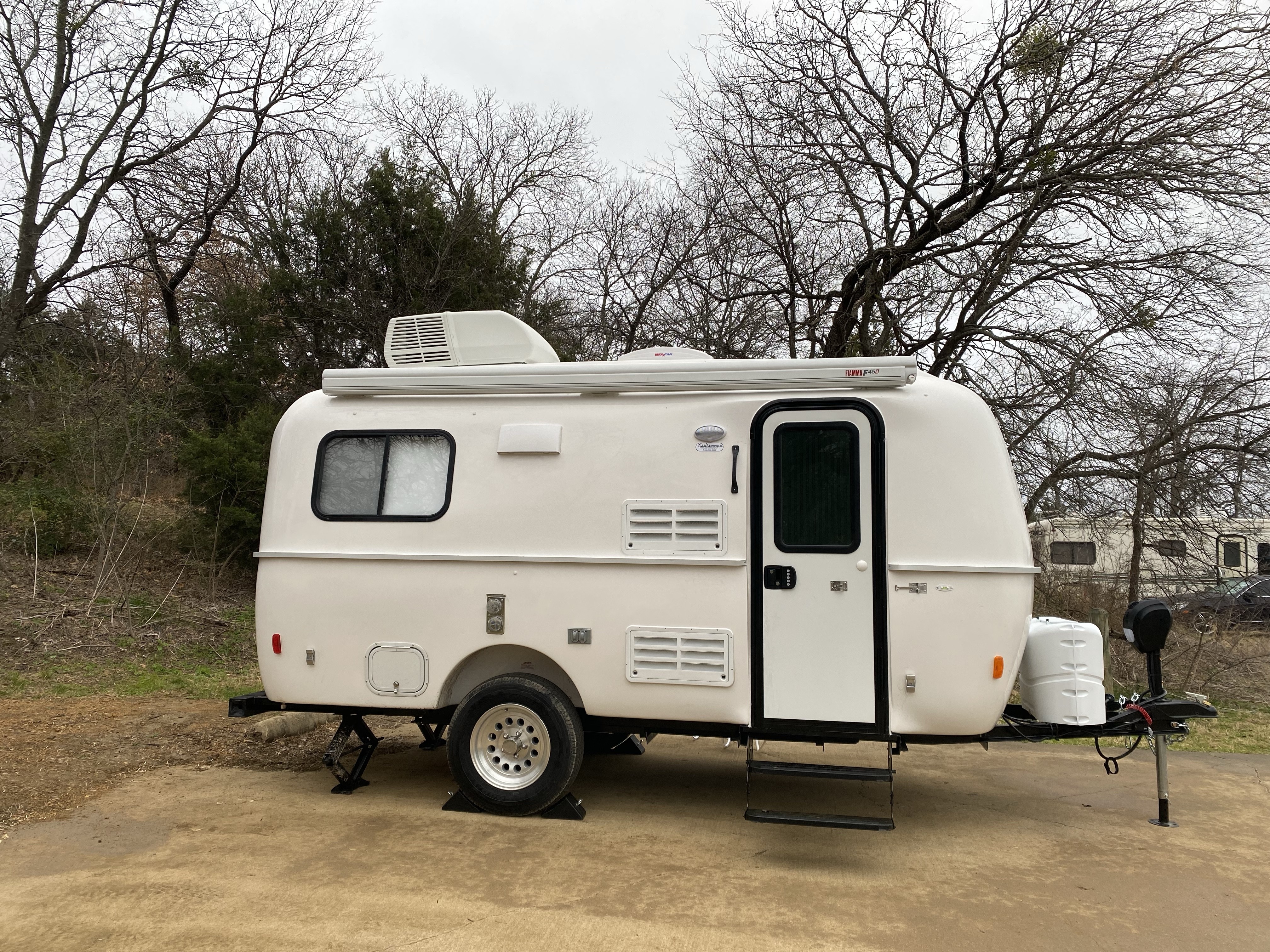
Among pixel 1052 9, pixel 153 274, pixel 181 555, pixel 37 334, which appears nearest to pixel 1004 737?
pixel 1052 9

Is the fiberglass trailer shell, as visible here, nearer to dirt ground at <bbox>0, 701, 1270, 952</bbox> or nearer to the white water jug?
the white water jug

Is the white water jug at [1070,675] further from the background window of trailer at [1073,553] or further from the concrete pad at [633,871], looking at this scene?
the background window of trailer at [1073,553]

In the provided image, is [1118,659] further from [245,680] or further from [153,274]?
[153,274]

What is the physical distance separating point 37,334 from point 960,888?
51.8 ft

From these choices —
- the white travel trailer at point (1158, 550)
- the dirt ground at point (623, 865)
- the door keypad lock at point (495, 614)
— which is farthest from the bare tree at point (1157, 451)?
the door keypad lock at point (495, 614)

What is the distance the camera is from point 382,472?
5.99 meters

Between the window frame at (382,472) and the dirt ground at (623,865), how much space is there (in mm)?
1826

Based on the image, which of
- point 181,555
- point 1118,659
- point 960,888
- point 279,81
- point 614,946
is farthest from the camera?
point 279,81

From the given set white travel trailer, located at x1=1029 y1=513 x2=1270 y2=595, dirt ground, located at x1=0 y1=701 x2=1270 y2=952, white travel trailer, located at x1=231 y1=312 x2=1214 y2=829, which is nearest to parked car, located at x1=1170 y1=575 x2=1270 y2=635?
white travel trailer, located at x1=1029 y1=513 x2=1270 y2=595

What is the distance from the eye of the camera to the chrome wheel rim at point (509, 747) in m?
5.66

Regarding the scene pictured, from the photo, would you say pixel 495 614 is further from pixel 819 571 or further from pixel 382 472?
pixel 819 571

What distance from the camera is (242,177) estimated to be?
66.0 feet

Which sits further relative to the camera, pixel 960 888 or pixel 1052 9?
pixel 1052 9

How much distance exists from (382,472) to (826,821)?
135 inches
